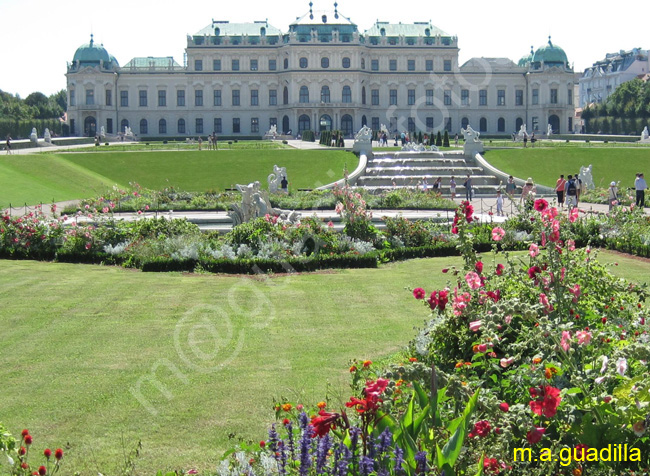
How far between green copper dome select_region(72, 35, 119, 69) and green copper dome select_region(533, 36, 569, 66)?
1799 inches

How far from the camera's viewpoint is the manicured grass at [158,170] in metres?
41.4

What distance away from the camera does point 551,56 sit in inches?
3558

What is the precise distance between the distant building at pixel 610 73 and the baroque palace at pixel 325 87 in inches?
935

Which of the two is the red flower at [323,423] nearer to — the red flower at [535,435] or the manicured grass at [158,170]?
the red flower at [535,435]

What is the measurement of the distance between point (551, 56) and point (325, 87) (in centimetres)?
2444

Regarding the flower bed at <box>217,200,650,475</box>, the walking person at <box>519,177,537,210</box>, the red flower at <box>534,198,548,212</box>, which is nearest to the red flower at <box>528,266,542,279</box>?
the flower bed at <box>217,200,650,475</box>

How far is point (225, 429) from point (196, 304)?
6171mm

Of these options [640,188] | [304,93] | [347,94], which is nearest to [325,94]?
[304,93]

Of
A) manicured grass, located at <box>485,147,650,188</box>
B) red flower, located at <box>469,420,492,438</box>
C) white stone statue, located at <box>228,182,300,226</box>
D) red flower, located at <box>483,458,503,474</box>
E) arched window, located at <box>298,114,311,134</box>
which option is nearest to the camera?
red flower, located at <box>483,458,503,474</box>

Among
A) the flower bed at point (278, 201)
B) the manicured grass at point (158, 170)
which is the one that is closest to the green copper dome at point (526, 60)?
the manicured grass at point (158, 170)

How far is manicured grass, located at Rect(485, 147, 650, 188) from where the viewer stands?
45059 millimetres

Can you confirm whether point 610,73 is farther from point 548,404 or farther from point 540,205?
point 548,404

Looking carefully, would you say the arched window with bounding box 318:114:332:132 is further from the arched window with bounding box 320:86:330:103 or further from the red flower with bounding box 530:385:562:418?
the red flower with bounding box 530:385:562:418

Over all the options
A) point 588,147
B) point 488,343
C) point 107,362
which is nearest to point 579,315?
point 488,343
